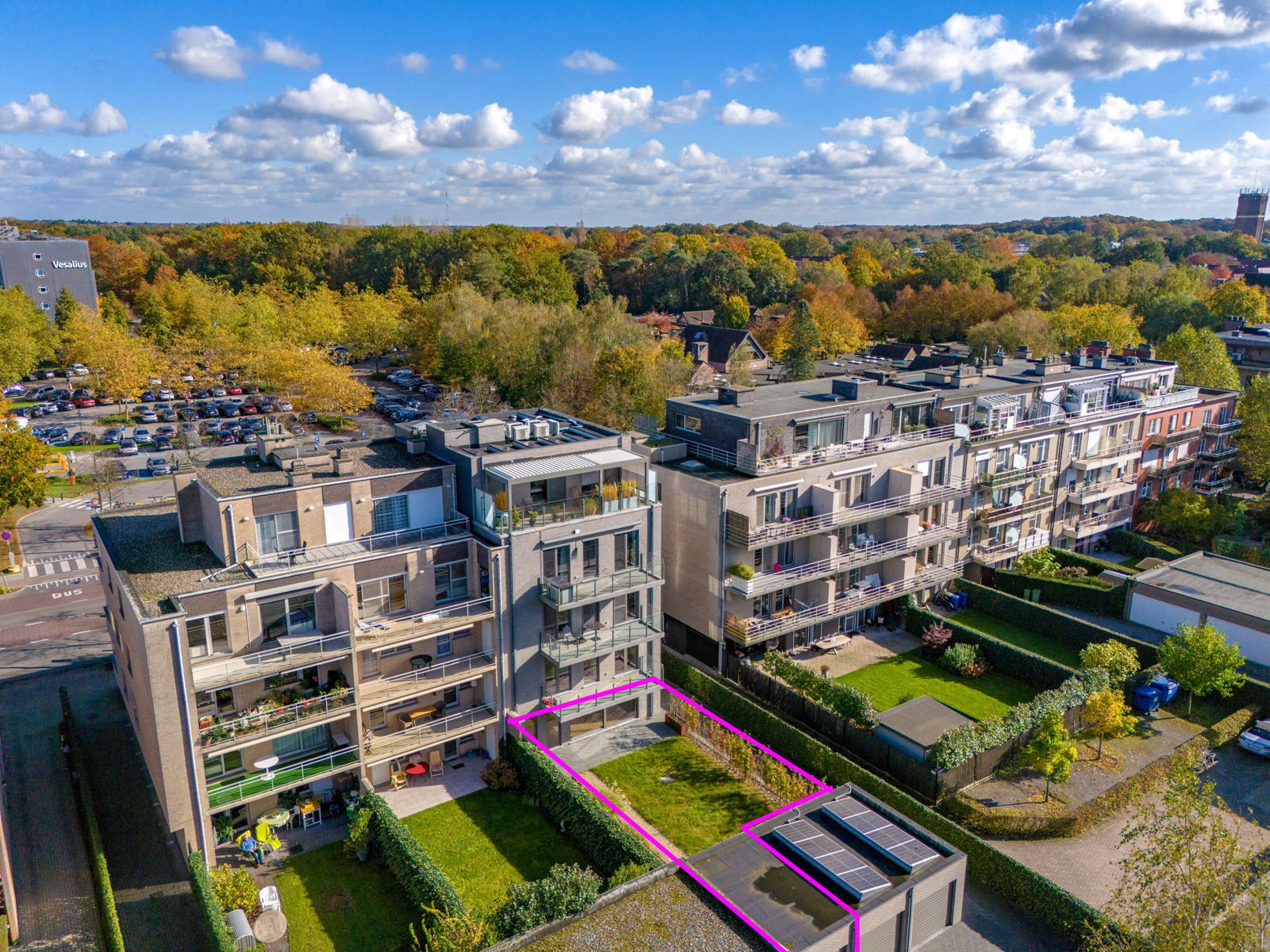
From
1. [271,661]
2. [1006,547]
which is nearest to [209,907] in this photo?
[271,661]

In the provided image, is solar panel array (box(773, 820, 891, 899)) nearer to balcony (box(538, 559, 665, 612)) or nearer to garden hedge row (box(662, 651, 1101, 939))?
garden hedge row (box(662, 651, 1101, 939))

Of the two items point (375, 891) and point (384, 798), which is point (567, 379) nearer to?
point (384, 798)

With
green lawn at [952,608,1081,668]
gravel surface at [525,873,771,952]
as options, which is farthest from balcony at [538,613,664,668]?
green lawn at [952,608,1081,668]

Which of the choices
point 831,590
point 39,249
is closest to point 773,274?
point 831,590

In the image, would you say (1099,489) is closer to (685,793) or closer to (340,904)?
(685,793)

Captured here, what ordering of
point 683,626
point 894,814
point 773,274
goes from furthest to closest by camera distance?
point 773,274, point 683,626, point 894,814
